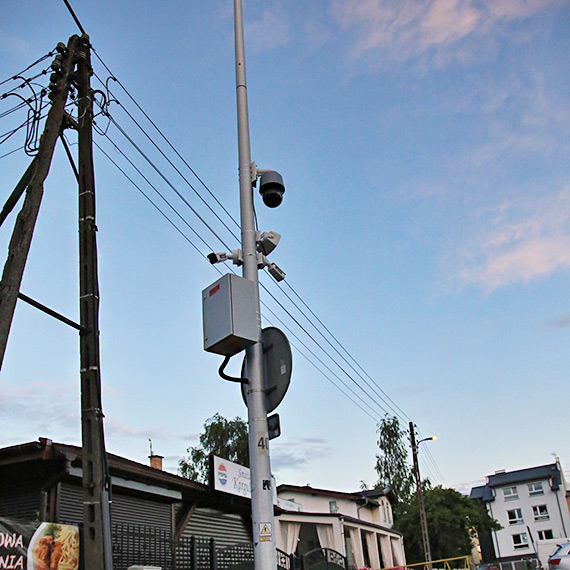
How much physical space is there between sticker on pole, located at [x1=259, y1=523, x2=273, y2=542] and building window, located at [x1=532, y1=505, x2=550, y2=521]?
6412cm

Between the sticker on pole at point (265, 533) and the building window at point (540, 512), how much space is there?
64.1 metres

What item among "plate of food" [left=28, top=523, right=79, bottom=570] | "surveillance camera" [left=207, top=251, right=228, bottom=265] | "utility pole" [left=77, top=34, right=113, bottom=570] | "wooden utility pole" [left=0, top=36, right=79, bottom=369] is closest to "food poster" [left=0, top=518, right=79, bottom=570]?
"plate of food" [left=28, top=523, right=79, bottom=570]

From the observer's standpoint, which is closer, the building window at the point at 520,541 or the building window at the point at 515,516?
the building window at the point at 520,541

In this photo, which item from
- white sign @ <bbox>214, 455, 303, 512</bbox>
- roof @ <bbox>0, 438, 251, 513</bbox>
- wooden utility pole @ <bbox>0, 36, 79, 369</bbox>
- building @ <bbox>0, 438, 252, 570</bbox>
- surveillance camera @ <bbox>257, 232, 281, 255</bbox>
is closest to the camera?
surveillance camera @ <bbox>257, 232, 281, 255</bbox>

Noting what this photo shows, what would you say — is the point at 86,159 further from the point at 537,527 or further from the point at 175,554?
the point at 537,527

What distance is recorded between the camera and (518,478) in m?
62.4

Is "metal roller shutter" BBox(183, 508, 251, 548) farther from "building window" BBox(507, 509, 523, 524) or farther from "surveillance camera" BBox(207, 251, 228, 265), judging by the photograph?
"building window" BBox(507, 509, 523, 524)

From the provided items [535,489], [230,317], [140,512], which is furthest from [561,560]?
[535,489]

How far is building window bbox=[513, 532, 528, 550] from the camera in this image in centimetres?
5980

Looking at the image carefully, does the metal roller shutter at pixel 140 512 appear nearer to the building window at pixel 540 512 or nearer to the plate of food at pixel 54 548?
the plate of food at pixel 54 548

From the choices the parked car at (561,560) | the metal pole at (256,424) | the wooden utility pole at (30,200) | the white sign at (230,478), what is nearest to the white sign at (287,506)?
the white sign at (230,478)

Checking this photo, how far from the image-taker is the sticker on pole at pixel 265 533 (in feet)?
15.5

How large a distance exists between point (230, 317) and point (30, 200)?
424cm

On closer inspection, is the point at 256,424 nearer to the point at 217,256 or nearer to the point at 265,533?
the point at 265,533
